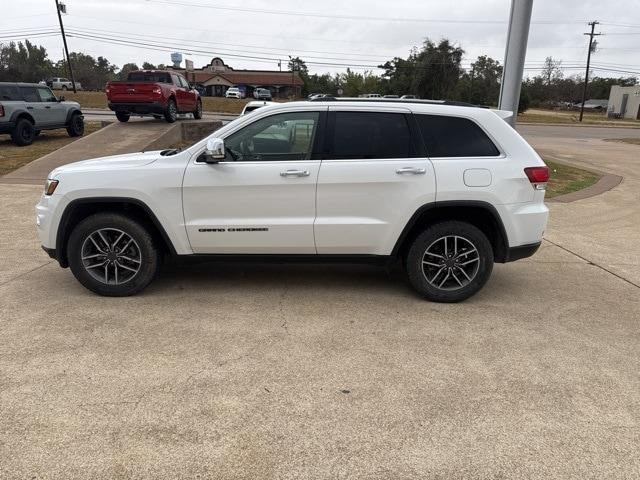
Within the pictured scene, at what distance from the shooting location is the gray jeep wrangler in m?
14.4

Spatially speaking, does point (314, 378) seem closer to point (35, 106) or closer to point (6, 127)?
point (6, 127)

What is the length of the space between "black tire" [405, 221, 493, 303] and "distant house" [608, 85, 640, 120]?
78229 mm

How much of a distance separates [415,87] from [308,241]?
5627 cm

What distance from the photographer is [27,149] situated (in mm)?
14516

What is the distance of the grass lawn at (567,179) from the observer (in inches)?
432

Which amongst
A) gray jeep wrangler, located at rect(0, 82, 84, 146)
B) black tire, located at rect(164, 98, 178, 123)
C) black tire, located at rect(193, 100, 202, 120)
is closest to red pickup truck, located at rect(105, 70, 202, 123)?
black tire, located at rect(164, 98, 178, 123)

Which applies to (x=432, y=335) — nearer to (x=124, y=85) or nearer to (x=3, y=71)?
(x=124, y=85)

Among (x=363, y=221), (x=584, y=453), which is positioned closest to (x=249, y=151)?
(x=363, y=221)

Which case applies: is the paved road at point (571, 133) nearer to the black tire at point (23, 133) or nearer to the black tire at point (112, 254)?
the black tire at point (23, 133)

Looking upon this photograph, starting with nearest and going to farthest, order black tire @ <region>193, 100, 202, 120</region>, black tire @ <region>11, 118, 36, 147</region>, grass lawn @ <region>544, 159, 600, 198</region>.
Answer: grass lawn @ <region>544, 159, 600, 198</region> < black tire @ <region>11, 118, 36, 147</region> < black tire @ <region>193, 100, 202, 120</region>

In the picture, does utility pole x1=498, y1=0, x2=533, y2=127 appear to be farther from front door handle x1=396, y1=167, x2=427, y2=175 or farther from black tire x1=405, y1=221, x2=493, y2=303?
front door handle x1=396, y1=167, x2=427, y2=175

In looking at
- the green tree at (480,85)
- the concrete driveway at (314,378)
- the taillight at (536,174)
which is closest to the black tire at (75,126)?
the concrete driveway at (314,378)

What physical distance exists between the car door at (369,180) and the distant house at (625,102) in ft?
257

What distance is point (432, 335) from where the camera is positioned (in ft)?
13.2
